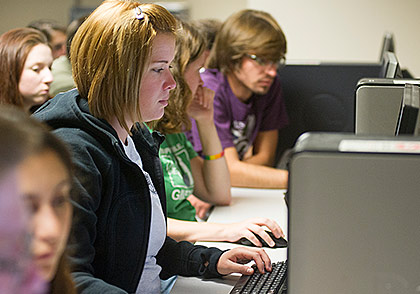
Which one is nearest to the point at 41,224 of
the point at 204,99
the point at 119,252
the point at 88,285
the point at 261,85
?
the point at 88,285

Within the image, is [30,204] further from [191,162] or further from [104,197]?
[191,162]

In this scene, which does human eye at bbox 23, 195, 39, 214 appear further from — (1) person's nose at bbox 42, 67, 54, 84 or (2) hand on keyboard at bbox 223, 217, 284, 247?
(1) person's nose at bbox 42, 67, 54, 84

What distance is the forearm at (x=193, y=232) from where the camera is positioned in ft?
4.80

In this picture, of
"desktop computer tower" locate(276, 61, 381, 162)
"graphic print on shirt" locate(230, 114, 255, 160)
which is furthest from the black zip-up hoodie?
"desktop computer tower" locate(276, 61, 381, 162)

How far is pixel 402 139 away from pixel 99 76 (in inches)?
22.8

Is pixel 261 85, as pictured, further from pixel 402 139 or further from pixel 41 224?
pixel 41 224

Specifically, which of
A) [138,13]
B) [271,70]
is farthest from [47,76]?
[138,13]

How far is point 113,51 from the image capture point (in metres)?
1.03

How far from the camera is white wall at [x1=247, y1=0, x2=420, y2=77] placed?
3.23 meters

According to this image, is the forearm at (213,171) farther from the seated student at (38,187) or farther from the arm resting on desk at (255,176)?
the seated student at (38,187)

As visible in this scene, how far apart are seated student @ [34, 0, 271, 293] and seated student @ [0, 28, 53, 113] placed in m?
0.98

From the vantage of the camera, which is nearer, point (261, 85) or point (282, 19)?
point (261, 85)

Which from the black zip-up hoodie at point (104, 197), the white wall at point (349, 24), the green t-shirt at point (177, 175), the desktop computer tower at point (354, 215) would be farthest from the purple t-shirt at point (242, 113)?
the desktop computer tower at point (354, 215)

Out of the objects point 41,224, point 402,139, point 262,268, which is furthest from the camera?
point 262,268
